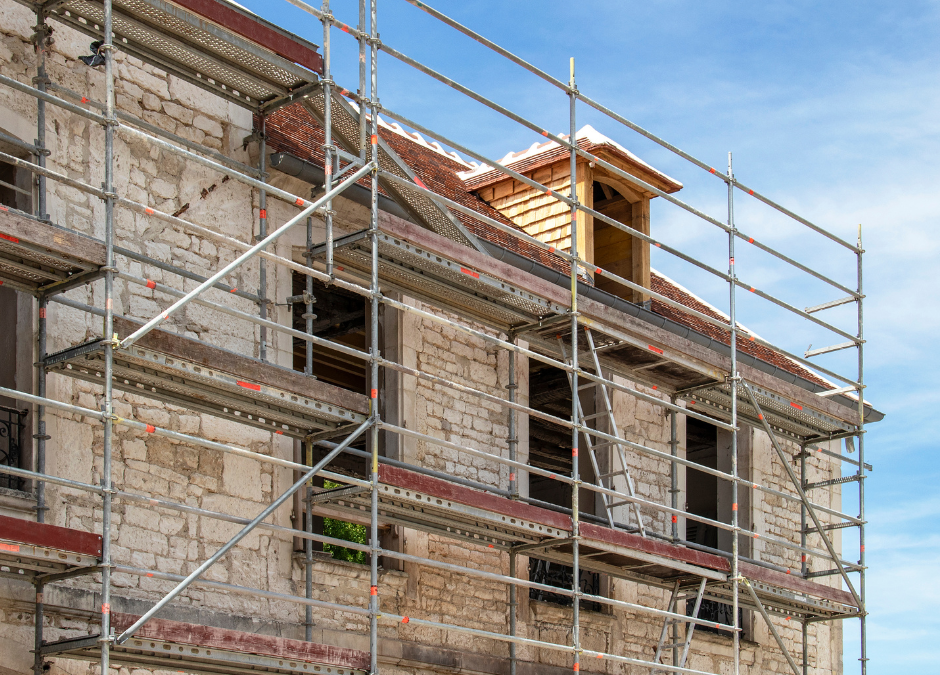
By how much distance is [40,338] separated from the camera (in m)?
8.65

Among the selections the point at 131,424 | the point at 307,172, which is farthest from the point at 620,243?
the point at 131,424

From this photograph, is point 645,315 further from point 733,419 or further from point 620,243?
point 733,419

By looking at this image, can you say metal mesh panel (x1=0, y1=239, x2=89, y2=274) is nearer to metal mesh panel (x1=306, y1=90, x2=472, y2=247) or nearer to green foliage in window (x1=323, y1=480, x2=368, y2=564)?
metal mesh panel (x1=306, y1=90, x2=472, y2=247)

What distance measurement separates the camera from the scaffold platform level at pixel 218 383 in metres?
8.23

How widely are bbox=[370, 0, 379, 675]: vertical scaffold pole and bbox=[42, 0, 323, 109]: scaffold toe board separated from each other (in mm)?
415

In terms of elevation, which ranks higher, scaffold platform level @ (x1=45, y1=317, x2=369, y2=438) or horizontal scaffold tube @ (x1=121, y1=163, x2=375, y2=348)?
horizontal scaffold tube @ (x1=121, y1=163, x2=375, y2=348)

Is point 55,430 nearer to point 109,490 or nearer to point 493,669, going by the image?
point 109,490

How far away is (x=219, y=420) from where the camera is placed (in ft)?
32.8

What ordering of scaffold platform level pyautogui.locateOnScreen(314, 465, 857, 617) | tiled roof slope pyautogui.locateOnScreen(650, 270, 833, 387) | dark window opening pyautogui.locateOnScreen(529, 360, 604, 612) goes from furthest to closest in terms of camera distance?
tiled roof slope pyautogui.locateOnScreen(650, 270, 833, 387), dark window opening pyautogui.locateOnScreen(529, 360, 604, 612), scaffold platform level pyautogui.locateOnScreen(314, 465, 857, 617)

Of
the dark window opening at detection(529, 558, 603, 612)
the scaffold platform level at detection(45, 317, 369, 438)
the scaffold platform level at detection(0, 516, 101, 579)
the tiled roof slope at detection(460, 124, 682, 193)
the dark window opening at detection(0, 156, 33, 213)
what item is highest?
the tiled roof slope at detection(460, 124, 682, 193)

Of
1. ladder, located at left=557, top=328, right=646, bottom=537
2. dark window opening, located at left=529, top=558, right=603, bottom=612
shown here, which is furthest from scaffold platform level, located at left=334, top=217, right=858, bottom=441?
dark window opening, located at left=529, top=558, right=603, bottom=612

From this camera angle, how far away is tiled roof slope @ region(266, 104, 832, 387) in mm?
11523

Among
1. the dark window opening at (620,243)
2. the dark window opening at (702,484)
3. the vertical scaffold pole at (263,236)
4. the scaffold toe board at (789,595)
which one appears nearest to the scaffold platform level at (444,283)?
the vertical scaffold pole at (263,236)

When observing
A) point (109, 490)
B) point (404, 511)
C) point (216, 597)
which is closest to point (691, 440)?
point (404, 511)
